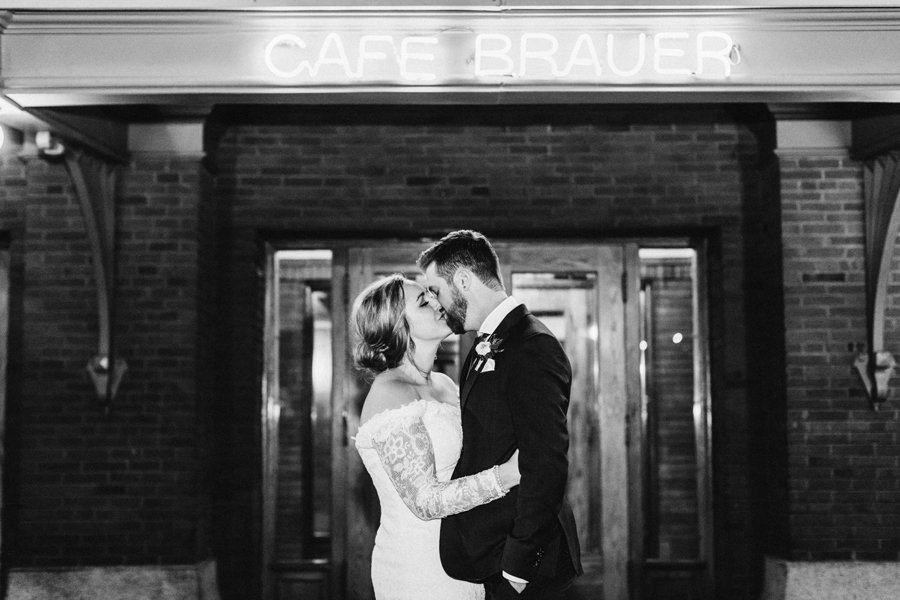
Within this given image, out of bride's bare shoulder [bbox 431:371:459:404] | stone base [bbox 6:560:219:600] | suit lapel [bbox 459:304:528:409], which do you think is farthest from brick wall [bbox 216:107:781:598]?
suit lapel [bbox 459:304:528:409]

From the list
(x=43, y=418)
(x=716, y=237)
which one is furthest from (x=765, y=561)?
(x=43, y=418)

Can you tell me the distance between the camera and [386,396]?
3604mm

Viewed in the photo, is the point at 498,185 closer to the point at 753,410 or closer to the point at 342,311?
the point at 342,311

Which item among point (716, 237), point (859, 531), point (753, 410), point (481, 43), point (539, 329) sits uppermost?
point (481, 43)

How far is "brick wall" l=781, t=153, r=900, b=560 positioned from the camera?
20.2 feet

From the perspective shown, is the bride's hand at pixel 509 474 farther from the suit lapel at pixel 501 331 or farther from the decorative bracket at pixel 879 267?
the decorative bracket at pixel 879 267

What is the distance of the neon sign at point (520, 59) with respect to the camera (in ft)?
14.9

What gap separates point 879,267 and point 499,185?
2.66 meters

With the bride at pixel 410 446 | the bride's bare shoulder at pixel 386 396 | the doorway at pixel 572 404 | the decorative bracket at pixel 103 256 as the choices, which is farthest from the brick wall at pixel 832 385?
the decorative bracket at pixel 103 256

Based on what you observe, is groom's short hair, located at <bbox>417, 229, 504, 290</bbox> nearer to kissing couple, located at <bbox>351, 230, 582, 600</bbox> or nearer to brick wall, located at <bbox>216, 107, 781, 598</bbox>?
kissing couple, located at <bbox>351, 230, 582, 600</bbox>

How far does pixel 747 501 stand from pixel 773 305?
4.70 ft

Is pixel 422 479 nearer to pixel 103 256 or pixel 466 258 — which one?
pixel 466 258

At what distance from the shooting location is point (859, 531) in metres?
6.14

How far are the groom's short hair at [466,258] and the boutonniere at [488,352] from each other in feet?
1.00
